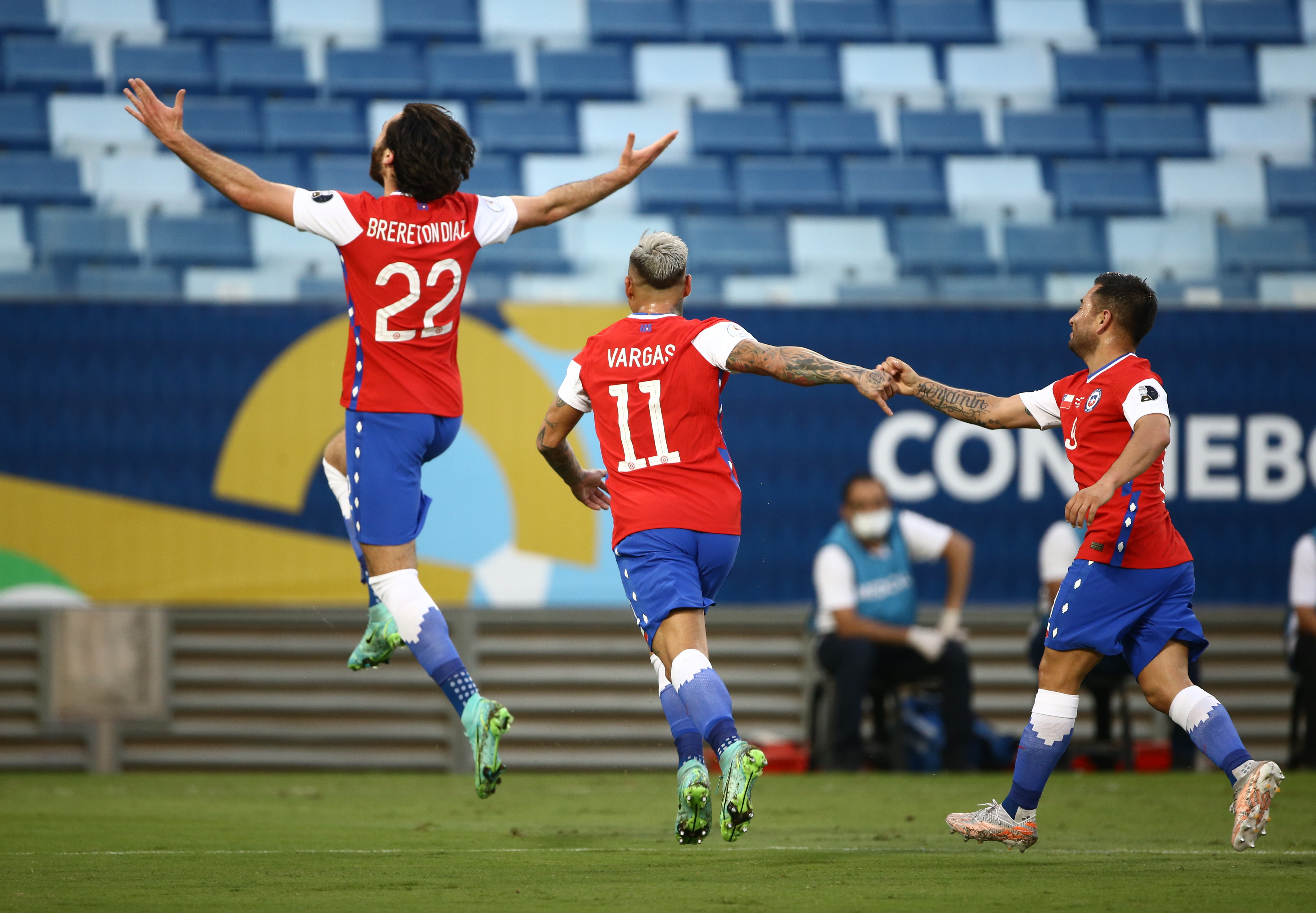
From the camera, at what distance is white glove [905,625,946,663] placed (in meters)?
8.80

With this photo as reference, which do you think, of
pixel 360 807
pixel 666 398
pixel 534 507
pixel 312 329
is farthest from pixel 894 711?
pixel 666 398

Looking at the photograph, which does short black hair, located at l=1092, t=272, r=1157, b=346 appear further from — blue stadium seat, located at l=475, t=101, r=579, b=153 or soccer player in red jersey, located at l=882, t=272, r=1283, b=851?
blue stadium seat, located at l=475, t=101, r=579, b=153

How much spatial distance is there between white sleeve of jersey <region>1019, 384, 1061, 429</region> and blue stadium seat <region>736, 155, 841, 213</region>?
6.29 m

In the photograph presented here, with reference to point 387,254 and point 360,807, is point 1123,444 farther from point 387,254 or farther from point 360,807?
point 360,807

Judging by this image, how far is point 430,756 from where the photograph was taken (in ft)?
31.1

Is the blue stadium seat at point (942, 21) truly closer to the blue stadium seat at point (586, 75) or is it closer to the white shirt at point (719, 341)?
the blue stadium seat at point (586, 75)

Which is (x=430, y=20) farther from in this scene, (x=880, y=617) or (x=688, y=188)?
(x=880, y=617)

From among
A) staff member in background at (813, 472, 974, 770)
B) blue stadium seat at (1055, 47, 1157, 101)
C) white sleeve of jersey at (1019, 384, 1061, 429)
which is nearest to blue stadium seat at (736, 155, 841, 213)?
blue stadium seat at (1055, 47, 1157, 101)

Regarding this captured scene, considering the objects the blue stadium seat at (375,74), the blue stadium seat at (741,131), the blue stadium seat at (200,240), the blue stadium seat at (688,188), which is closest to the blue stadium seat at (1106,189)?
the blue stadium seat at (741,131)

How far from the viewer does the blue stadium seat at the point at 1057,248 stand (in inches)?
432

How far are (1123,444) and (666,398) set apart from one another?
1.51 m

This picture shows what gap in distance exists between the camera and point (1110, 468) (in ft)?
16.1

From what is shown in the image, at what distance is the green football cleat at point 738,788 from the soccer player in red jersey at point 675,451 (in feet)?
0.62

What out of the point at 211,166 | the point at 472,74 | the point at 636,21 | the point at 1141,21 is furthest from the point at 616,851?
the point at 1141,21
